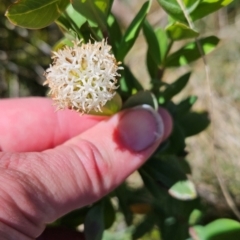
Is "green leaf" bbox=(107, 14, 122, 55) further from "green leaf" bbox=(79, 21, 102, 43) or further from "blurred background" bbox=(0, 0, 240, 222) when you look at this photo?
"blurred background" bbox=(0, 0, 240, 222)

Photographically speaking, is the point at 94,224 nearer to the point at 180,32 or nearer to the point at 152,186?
the point at 152,186

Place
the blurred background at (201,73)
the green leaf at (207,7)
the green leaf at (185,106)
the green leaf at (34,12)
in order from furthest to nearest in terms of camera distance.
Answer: the blurred background at (201,73) → the green leaf at (185,106) → the green leaf at (207,7) → the green leaf at (34,12)

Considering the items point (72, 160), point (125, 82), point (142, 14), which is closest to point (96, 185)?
point (72, 160)

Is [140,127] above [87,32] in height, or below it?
below

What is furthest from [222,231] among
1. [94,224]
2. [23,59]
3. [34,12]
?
[23,59]

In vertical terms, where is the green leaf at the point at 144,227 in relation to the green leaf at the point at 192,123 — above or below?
below

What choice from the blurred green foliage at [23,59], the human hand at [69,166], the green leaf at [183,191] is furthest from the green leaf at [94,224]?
the blurred green foliage at [23,59]

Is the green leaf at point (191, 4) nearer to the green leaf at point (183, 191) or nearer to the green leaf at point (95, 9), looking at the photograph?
the green leaf at point (95, 9)
